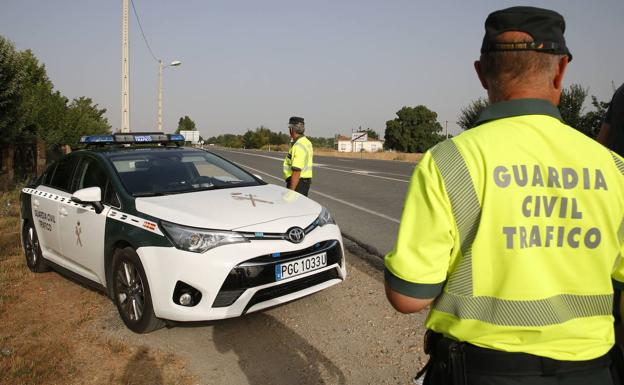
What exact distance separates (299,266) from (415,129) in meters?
87.6

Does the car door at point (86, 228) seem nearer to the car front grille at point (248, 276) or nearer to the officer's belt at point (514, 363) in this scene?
the car front grille at point (248, 276)

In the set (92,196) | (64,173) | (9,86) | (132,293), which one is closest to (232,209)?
(132,293)

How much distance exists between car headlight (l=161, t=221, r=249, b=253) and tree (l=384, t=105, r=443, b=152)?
85.7 metres

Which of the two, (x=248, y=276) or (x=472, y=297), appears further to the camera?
(x=248, y=276)

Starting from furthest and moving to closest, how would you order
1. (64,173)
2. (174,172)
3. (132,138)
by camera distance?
(132,138) → (64,173) → (174,172)

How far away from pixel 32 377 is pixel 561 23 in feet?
11.4

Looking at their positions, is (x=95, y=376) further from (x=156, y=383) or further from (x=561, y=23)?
(x=561, y=23)

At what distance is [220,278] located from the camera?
337 cm

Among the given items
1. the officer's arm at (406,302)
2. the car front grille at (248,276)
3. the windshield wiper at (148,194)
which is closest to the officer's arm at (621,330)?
the officer's arm at (406,302)

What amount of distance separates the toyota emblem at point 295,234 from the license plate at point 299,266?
6.3 inches

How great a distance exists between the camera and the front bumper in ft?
11.1

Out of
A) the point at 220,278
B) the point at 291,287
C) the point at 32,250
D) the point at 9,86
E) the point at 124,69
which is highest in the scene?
the point at 124,69

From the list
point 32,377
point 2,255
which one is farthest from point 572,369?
point 2,255

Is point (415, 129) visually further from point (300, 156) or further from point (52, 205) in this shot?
point (52, 205)
